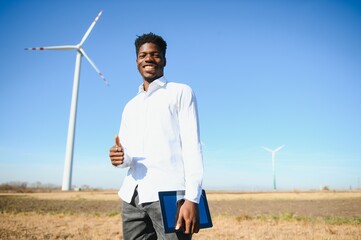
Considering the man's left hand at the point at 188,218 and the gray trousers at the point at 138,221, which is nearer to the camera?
the man's left hand at the point at 188,218

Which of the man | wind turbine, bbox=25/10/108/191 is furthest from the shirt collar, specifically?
wind turbine, bbox=25/10/108/191

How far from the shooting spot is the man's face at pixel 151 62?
2.94m

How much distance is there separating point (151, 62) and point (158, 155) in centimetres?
91

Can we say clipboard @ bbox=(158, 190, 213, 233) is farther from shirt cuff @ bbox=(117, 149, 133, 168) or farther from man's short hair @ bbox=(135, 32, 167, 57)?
man's short hair @ bbox=(135, 32, 167, 57)

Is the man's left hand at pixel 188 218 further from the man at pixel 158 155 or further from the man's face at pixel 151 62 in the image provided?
the man's face at pixel 151 62

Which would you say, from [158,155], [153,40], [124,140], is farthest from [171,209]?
[153,40]

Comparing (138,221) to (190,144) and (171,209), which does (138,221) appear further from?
(190,144)

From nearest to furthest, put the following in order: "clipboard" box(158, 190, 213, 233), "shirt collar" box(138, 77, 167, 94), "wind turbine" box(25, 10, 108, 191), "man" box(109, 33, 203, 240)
→ "clipboard" box(158, 190, 213, 233) < "man" box(109, 33, 203, 240) < "shirt collar" box(138, 77, 167, 94) < "wind turbine" box(25, 10, 108, 191)

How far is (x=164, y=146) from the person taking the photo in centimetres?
259

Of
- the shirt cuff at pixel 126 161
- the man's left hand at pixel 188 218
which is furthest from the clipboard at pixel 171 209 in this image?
the shirt cuff at pixel 126 161

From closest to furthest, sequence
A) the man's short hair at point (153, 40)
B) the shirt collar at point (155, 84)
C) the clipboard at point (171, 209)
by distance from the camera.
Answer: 1. the clipboard at point (171, 209)
2. the shirt collar at point (155, 84)
3. the man's short hair at point (153, 40)

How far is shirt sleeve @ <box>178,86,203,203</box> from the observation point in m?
2.41

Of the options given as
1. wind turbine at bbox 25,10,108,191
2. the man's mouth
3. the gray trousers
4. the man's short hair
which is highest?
wind turbine at bbox 25,10,108,191

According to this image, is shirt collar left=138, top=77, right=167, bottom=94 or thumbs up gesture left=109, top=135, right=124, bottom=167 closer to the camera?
thumbs up gesture left=109, top=135, right=124, bottom=167
